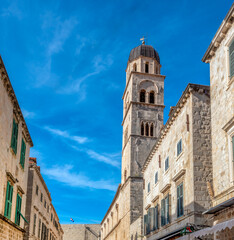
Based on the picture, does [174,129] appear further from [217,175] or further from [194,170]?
[217,175]

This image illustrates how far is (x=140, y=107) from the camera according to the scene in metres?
43.6

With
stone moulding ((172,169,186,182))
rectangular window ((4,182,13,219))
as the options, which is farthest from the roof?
rectangular window ((4,182,13,219))

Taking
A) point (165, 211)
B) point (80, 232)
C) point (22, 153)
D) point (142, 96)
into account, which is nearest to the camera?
point (165, 211)

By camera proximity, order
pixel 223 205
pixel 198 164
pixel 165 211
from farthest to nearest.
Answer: pixel 165 211, pixel 198 164, pixel 223 205

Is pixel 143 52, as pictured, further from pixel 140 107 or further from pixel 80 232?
pixel 80 232

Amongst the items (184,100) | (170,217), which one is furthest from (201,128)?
(170,217)

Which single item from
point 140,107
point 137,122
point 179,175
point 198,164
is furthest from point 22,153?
point 140,107

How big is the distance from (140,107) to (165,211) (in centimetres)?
2379

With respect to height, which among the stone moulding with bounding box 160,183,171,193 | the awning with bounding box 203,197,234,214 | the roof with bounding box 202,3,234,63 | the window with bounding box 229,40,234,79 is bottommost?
the awning with bounding box 203,197,234,214

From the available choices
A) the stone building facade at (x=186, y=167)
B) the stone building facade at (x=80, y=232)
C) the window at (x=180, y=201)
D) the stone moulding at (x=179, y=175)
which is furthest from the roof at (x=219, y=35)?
the stone building facade at (x=80, y=232)

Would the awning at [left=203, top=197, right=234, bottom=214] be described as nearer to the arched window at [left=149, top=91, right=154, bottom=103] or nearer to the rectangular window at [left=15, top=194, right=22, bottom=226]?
the rectangular window at [left=15, top=194, right=22, bottom=226]

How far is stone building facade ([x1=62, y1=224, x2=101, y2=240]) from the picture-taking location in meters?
87.4

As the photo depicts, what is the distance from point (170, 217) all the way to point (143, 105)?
81.9 ft

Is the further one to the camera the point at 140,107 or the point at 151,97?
the point at 151,97
